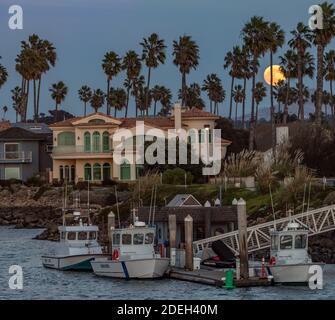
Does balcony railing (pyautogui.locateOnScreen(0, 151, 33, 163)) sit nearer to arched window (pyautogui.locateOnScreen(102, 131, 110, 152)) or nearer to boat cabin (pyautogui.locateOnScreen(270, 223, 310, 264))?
arched window (pyautogui.locateOnScreen(102, 131, 110, 152))

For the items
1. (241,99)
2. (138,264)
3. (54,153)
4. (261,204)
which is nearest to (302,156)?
(261,204)

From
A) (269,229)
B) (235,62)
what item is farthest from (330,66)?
(269,229)

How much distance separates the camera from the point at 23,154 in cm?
12738

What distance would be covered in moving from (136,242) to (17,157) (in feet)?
240

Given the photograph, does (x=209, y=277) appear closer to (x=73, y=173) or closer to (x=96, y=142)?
(x=96, y=142)

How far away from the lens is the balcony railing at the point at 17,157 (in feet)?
415

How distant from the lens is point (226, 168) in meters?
91.8

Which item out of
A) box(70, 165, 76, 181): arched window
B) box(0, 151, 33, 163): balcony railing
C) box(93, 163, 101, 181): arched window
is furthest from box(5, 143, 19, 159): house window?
box(93, 163, 101, 181): arched window

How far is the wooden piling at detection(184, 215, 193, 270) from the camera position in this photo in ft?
176

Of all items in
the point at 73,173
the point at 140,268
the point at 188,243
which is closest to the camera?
the point at 188,243

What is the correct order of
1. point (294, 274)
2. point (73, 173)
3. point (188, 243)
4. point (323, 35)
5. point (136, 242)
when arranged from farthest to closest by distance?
point (73, 173)
point (323, 35)
point (136, 242)
point (188, 243)
point (294, 274)

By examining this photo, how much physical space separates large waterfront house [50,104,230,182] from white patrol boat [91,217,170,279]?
58686 mm
